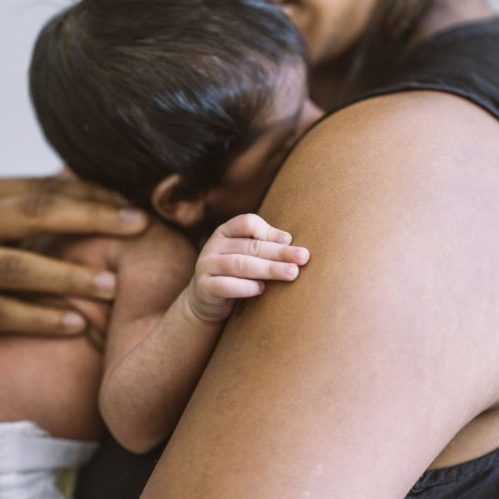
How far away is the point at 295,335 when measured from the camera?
53 cm

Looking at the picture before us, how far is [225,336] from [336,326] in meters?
0.13

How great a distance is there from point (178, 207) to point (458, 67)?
400 millimetres

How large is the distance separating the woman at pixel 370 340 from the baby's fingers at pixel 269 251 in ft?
0.04

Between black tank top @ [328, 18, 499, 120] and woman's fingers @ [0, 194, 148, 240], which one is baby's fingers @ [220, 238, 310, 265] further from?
woman's fingers @ [0, 194, 148, 240]

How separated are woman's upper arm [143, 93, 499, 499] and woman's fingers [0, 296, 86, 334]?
36cm

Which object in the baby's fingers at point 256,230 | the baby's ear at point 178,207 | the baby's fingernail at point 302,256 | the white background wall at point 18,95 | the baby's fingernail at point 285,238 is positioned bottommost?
the white background wall at point 18,95

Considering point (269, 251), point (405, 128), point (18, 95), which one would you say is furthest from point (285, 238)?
point (18, 95)

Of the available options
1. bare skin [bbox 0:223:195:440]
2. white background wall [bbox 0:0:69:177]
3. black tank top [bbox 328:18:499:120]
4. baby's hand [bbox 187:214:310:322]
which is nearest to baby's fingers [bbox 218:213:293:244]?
baby's hand [bbox 187:214:310:322]

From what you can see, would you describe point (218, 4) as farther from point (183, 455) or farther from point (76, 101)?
point (183, 455)

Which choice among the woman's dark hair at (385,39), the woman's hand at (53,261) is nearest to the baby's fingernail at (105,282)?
the woman's hand at (53,261)

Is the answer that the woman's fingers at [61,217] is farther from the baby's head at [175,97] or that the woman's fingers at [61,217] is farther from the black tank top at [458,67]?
the black tank top at [458,67]

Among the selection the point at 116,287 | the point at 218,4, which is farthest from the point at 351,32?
the point at 116,287

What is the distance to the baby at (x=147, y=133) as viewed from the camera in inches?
33.8

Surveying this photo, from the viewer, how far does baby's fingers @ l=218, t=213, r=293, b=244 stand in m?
0.58
